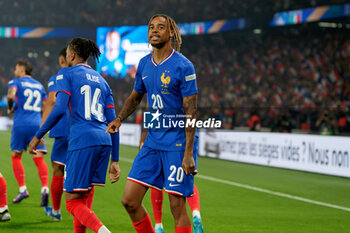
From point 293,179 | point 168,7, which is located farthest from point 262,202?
point 168,7

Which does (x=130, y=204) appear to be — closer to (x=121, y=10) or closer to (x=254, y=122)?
(x=254, y=122)

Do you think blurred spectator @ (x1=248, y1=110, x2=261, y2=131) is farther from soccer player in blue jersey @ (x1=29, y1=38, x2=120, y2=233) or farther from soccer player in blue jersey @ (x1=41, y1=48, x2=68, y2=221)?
soccer player in blue jersey @ (x1=29, y1=38, x2=120, y2=233)

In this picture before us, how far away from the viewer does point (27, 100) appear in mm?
7672

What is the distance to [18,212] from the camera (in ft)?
22.5

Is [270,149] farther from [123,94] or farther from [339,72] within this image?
[123,94]

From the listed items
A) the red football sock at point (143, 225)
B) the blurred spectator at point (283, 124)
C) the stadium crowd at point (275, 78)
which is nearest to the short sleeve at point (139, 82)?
the red football sock at point (143, 225)

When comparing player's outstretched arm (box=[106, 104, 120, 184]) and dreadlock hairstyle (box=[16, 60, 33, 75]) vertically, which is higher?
dreadlock hairstyle (box=[16, 60, 33, 75])

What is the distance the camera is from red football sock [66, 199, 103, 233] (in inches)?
162

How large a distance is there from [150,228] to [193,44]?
30899 mm

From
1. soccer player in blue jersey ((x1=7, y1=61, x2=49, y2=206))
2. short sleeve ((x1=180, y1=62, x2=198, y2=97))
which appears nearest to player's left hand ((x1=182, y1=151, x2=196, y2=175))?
short sleeve ((x1=180, y1=62, x2=198, y2=97))

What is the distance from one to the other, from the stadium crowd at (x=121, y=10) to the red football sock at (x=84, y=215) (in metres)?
21.7

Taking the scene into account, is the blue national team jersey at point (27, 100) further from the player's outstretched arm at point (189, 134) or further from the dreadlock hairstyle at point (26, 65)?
the player's outstretched arm at point (189, 134)

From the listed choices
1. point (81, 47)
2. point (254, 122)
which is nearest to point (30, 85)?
point (81, 47)

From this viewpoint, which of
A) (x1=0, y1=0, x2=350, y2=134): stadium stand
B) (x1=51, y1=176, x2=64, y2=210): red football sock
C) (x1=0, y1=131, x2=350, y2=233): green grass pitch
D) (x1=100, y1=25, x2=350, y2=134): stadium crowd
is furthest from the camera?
(x1=0, y1=0, x2=350, y2=134): stadium stand
